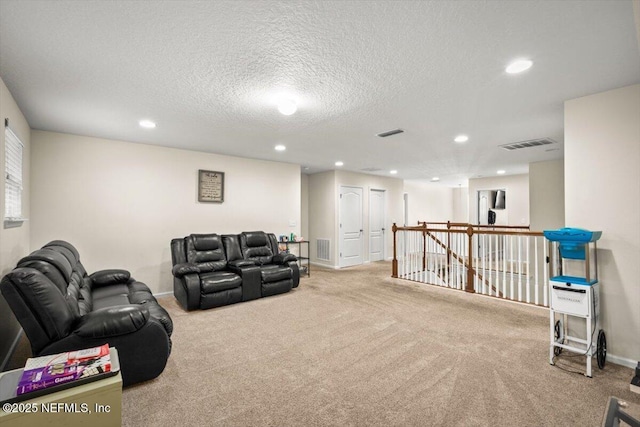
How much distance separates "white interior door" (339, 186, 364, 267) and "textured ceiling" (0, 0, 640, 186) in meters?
3.72

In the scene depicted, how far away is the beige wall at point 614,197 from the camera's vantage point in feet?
8.47

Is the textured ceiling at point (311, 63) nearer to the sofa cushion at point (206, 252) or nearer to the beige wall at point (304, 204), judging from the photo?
the sofa cushion at point (206, 252)

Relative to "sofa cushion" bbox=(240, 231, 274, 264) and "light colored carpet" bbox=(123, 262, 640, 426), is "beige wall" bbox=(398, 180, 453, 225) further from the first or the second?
"light colored carpet" bbox=(123, 262, 640, 426)

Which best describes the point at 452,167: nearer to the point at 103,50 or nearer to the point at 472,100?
the point at 472,100

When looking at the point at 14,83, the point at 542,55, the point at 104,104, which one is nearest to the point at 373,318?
the point at 542,55

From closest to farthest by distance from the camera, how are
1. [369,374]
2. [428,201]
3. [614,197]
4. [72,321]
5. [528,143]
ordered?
1. [72,321]
2. [369,374]
3. [614,197]
4. [528,143]
5. [428,201]

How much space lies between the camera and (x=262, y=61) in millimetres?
2244

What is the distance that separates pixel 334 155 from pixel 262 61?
3.57 m

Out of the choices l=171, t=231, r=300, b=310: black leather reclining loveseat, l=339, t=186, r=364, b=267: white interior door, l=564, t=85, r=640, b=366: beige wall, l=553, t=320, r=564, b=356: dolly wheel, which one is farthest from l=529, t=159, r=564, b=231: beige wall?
l=171, t=231, r=300, b=310: black leather reclining loveseat

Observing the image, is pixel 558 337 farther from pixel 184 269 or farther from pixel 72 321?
pixel 184 269

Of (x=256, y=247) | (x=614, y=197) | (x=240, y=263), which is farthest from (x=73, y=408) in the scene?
(x=614, y=197)

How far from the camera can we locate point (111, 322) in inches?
86.0

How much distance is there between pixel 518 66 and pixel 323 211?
5827 mm

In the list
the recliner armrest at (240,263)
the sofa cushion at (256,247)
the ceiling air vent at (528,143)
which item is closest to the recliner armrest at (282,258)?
the sofa cushion at (256,247)
